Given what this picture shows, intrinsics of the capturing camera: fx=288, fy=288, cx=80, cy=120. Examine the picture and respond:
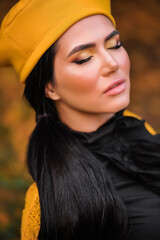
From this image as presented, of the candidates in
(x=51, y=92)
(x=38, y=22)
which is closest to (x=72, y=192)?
(x=51, y=92)

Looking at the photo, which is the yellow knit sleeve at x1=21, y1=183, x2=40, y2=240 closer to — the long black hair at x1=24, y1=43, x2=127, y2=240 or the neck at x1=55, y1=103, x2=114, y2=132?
the long black hair at x1=24, y1=43, x2=127, y2=240

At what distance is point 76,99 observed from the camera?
1.32 m

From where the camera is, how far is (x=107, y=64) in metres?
1.23

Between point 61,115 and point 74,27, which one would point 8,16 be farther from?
point 61,115

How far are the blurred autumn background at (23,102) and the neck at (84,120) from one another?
5.49 feet

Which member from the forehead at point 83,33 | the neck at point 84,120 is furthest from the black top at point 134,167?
the forehead at point 83,33

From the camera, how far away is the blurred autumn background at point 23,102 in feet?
9.62

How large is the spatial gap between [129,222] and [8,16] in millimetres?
1075

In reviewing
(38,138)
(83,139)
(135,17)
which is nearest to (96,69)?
(83,139)

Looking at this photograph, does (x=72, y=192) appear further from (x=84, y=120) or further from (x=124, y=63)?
(x=124, y=63)

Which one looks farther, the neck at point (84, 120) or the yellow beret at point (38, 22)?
the neck at point (84, 120)

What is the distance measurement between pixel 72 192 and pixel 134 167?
0.32 meters

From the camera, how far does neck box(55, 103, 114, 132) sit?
1.42 meters

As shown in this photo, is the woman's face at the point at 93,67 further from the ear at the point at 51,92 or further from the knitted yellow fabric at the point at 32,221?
the knitted yellow fabric at the point at 32,221
